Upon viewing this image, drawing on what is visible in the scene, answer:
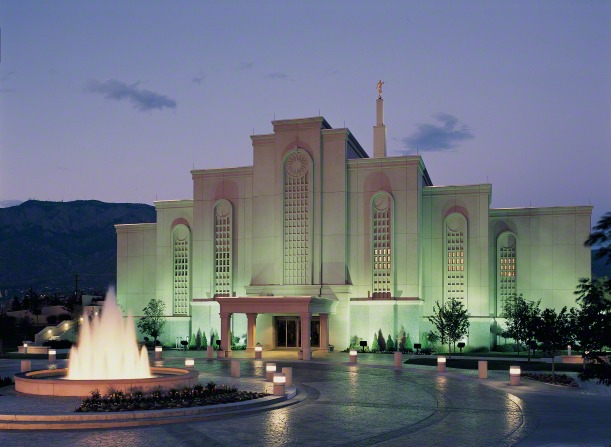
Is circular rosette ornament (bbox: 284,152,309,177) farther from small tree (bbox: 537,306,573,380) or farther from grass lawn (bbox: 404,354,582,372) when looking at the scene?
small tree (bbox: 537,306,573,380)

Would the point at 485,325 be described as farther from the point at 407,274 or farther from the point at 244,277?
the point at 244,277

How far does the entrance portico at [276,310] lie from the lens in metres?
51.2

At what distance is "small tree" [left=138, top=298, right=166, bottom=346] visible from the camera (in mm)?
60875

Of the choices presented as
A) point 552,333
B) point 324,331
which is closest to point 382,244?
point 324,331

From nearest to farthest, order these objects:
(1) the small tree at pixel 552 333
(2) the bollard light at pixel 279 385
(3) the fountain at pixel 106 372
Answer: (3) the fountain at pixel 106 372 < (2) the bollard light at pixel 279 385 < (1) the small tree at pixel 552 333

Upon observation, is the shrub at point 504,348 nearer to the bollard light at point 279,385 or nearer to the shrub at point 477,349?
the shrub at point 477,349

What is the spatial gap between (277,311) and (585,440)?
35.7 m

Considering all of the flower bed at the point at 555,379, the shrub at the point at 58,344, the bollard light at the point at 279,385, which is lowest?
the shrub at the point at 58,344

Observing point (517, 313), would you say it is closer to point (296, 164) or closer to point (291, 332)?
point (291, 332)

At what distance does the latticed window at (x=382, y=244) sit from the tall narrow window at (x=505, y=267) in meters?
9.34

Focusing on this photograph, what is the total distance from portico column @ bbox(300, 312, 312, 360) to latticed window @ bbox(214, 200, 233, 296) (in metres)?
11.5

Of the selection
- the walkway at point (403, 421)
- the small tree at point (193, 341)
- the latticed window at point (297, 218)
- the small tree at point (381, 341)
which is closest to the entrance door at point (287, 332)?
the latticed window at point (297, 218)

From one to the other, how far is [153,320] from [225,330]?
10.1 meters

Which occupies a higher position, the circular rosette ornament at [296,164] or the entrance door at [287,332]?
the circular rosette ornament at [296,164]
